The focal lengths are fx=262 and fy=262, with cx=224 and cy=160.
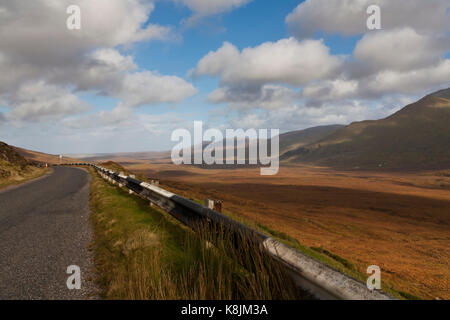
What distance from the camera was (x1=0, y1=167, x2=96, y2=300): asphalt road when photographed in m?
3.41

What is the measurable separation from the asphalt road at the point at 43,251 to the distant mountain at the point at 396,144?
80.6 metres

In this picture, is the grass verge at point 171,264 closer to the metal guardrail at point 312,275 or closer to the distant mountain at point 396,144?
the metal guardrail at point 312,275

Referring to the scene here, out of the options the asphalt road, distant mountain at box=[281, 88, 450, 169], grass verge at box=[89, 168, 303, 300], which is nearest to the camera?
grass verge at box=[89, 168, 303, 300]

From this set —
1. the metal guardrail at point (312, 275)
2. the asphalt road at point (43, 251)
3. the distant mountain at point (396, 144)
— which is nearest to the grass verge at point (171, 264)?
the metal guardrail at point (312, 275)

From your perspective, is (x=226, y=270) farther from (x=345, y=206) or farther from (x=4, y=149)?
(x=4, y=149)

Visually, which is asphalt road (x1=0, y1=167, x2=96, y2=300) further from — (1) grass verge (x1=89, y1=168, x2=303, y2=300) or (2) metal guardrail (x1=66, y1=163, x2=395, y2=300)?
(2) metal guardrail (x1=66, y1=163, x2=395, y2=300)

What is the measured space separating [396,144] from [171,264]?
11943 cm

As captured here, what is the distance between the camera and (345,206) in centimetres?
1727

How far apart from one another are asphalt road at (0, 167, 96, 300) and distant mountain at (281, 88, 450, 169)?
80570 mm

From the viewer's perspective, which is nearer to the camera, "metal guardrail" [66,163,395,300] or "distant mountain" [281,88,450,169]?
"metal guardrail" [66,163,395,300]

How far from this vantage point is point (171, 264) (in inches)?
148

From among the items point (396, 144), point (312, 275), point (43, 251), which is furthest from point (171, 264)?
point (396, 144)

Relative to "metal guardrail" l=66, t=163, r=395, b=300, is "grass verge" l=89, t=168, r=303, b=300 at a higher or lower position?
lower

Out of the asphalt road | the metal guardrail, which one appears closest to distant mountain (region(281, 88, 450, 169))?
the asphalt road
